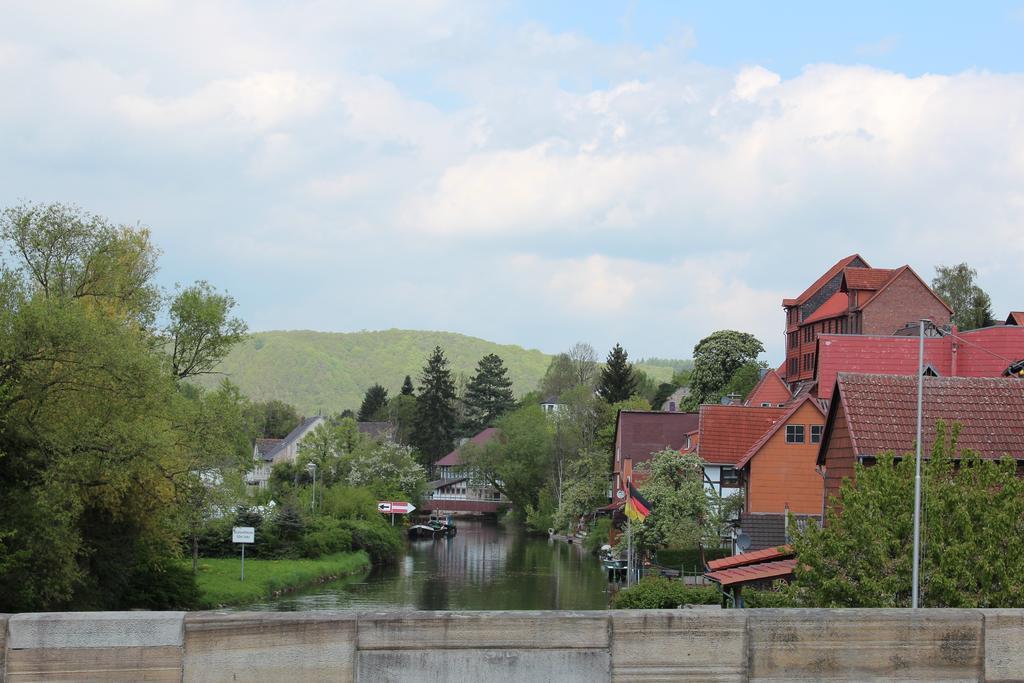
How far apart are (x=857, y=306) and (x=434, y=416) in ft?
219

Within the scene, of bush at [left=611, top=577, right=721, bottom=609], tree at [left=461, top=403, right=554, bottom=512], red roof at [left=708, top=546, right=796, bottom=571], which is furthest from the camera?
tree at [left=461, top=403, right=554, bottom=512]

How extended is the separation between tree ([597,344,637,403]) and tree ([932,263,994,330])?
115 feet

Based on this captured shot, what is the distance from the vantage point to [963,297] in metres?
93.9

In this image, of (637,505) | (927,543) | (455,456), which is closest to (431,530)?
(455,456)

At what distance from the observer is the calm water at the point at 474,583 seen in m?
46.7

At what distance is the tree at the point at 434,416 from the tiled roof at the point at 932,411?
109 metres

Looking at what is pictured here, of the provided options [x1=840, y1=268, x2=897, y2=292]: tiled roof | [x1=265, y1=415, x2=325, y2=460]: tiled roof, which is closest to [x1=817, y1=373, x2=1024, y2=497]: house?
[x1=840, y1=268, x2=897, y2=292]: tiled roof

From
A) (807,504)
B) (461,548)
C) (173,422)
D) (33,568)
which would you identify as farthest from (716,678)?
(461,548)

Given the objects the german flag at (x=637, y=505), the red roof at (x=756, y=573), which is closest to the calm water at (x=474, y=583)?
the german flag at (x=637, y=505)

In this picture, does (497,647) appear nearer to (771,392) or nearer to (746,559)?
(746,559)

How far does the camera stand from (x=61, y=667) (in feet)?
24.4

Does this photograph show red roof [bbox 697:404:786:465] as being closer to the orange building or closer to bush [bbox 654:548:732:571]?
bush [bbox 654:548:732:571]

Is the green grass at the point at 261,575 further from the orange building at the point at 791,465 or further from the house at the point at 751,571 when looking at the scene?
the orange building at the point at 791,465

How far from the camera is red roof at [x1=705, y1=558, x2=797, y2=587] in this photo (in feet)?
102
